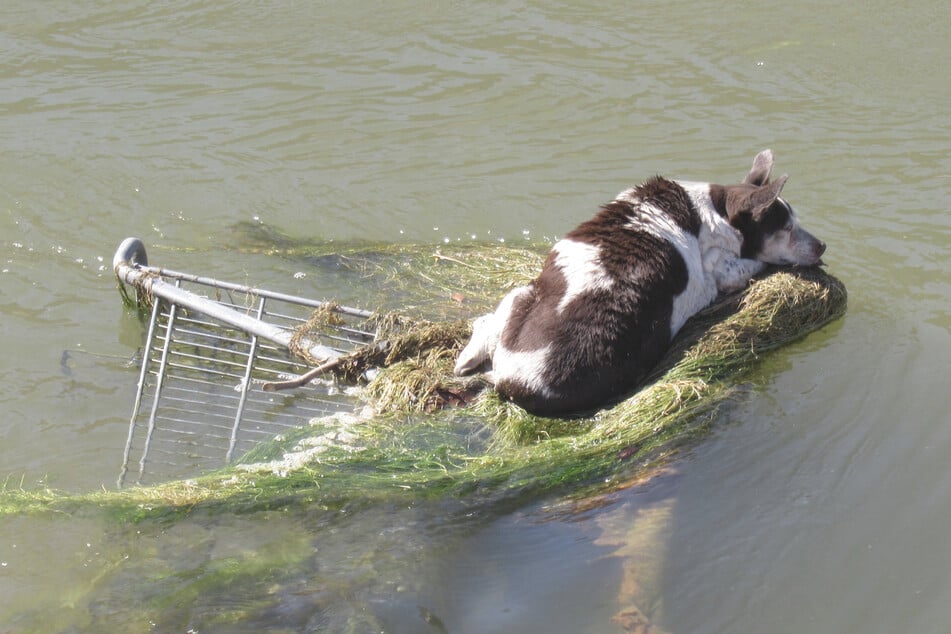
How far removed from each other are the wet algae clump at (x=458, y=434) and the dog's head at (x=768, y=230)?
0.47 feet

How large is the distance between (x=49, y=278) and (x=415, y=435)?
401 centimetres

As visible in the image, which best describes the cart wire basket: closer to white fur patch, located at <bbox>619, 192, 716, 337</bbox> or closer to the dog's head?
white fur patch, located at <bbox>619, 192, 716, 337</bbox>

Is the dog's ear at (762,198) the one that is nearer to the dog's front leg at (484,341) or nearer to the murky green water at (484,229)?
the murky green water at (484,229)

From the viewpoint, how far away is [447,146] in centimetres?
1053

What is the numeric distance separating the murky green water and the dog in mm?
615

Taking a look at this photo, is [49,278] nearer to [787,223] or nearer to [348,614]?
[348,614]

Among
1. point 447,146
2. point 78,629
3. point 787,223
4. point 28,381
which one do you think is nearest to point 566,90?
point 447,146

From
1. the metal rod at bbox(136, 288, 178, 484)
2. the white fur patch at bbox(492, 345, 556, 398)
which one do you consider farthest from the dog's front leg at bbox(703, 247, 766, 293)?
the metal rod at bbox(136, 288, 178, 484)

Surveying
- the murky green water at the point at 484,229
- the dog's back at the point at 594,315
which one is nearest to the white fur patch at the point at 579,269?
the dog's back at the point at 594,315

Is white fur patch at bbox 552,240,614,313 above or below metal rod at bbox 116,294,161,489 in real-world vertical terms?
above

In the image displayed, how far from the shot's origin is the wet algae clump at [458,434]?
5.18 m

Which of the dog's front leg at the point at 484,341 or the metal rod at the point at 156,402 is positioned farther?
the dog's front leg at the point at 484,341

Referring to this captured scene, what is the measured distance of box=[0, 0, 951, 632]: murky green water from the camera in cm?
489

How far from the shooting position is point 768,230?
6.61 metres
